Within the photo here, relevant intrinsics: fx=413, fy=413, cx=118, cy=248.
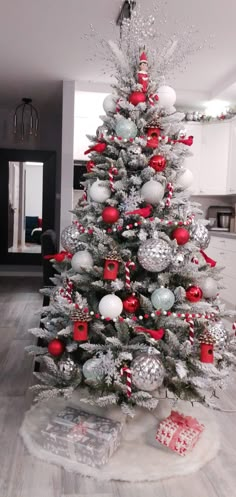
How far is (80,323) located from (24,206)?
206 inches

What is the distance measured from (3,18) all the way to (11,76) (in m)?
1.52

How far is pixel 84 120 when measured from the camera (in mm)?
5301

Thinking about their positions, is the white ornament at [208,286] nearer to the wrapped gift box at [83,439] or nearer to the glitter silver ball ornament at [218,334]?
the glitter silver ball ornament at [218,334]

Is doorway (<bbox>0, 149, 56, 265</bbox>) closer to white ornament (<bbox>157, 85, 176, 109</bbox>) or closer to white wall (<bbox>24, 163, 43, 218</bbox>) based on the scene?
white wall (<bbox>24, 163, 43, 218</bbox>)

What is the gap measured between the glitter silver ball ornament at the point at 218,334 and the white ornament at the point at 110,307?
45 cm

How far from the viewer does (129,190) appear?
205cm

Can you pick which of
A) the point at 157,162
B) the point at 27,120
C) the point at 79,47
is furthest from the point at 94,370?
the point at 27,120

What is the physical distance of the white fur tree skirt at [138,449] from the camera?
168 centimetres

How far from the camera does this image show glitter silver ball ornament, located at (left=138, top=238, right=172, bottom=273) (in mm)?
1884

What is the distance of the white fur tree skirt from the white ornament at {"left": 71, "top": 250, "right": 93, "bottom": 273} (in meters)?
0.76

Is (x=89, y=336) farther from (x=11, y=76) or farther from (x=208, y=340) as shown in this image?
(x=11, y=76)

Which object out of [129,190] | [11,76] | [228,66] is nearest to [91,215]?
[129,190]

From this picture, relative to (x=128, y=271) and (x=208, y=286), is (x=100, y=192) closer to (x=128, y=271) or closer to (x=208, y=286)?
(x=128, y=271)

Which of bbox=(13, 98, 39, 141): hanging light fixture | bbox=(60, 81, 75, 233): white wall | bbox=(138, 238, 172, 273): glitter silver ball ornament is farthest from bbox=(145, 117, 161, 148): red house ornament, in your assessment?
bbox=(13, 98, 39, 141): hanging light fixture
